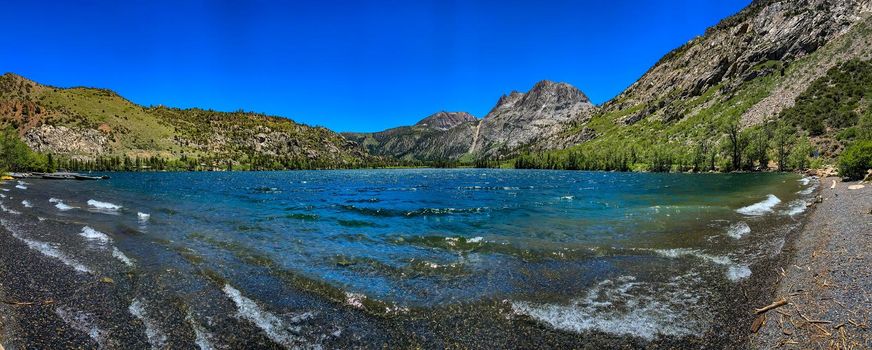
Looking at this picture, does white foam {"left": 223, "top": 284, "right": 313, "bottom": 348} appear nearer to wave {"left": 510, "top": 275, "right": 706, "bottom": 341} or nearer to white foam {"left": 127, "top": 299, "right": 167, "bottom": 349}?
white foam {"left": 127, "top": 299, "right": 167, "bottom": 349}

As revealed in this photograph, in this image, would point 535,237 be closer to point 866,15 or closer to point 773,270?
point 773,270

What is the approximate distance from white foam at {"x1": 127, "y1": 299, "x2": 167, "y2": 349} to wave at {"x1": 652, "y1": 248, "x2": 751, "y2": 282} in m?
18.6

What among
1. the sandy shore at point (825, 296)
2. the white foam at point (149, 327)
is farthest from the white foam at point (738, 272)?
the white foam at point (149, 327)

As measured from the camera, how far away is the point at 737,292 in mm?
13742

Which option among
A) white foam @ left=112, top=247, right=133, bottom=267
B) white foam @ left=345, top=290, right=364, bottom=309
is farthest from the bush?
white foam @ left=112, top=247, right=133, bottom=267

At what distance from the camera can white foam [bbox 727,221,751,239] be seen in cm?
2388

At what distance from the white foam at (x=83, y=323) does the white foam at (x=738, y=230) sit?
93.5 feet

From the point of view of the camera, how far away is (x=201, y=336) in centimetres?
1066

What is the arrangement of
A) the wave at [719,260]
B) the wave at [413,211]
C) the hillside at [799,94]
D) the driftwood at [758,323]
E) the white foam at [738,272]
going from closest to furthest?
the driftwood at [758,323] → the white foam at [738,272] → the wave at [719,260] → the wave at [413,211] → the hillside at [799,94]

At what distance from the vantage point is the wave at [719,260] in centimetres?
1574

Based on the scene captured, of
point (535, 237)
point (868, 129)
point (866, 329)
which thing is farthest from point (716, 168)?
point (866, 329)

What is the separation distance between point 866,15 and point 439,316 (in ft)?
788

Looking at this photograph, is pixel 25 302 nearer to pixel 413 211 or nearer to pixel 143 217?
pixel 143 217

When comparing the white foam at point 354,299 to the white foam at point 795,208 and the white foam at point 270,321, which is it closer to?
the white foam at point 270,321
